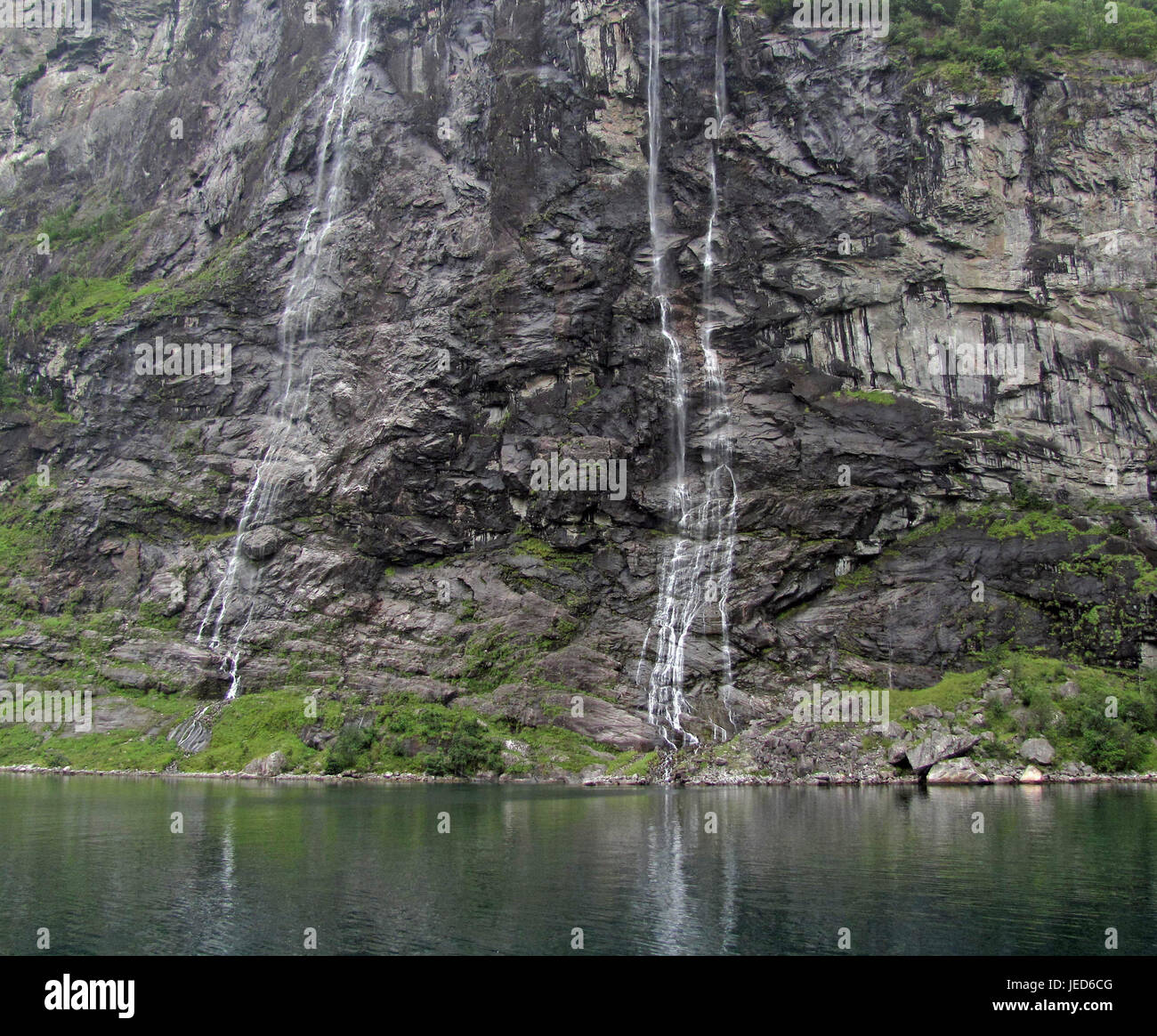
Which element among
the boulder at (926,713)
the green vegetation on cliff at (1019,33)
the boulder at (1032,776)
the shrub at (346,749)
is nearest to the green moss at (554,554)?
the shrub at (346,749)

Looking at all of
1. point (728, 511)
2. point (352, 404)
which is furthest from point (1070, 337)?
point (352, 404)

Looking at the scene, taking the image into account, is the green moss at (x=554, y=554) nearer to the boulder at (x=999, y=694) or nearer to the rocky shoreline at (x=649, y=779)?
the rocky shoreline at (x=649, y=779)

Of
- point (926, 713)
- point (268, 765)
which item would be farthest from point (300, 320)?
point (926, 713)

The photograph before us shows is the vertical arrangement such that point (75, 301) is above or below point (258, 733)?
above

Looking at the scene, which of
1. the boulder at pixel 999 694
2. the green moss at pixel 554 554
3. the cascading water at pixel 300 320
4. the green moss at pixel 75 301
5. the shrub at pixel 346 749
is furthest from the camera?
the green moss at pixel 75 301

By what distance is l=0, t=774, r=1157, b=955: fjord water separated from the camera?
68.2ft

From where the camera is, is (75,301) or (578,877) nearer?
(578,877)

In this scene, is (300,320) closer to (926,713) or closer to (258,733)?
(258,733)

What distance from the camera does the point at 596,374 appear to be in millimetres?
66750

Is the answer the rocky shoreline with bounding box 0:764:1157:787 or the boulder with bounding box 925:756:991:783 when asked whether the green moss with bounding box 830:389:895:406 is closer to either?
the boulder with bounding box 925:756:991:783

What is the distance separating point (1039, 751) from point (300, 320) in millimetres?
56386

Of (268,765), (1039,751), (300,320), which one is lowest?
(268,765)

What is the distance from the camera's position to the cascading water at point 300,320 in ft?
204

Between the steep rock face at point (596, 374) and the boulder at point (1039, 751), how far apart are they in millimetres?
7692
